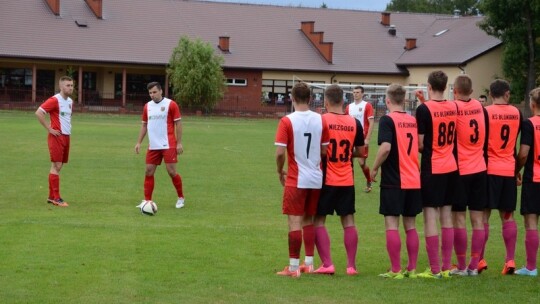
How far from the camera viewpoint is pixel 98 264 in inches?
420

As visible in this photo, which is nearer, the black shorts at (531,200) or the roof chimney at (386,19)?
the black shorts at (531,200)

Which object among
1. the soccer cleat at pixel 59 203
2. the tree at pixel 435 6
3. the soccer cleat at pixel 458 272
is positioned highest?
the tree at pixel 435 6

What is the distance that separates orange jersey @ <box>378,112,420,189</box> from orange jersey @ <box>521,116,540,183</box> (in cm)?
152

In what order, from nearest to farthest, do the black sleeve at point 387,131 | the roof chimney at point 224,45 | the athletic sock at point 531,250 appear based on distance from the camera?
the black sleeve at point 387,131 < the athletic sock at point 531,250 < the roof chimney at point 224,45

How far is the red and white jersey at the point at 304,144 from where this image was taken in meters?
10.3

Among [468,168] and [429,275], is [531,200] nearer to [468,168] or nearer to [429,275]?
[468,168]

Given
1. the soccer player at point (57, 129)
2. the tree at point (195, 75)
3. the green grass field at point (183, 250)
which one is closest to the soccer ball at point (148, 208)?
the green grass field at point (183, 250)

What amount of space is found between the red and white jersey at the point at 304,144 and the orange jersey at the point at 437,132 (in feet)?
3.75

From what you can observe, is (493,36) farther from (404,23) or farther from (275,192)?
(275,192)

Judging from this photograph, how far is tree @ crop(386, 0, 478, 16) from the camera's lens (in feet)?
435

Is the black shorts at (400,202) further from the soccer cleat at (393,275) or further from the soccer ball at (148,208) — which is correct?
the soccer ball at (148,208)

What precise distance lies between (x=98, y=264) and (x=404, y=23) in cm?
7469

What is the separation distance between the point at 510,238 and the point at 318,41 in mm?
65256

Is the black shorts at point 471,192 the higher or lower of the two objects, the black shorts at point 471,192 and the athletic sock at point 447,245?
the higher
